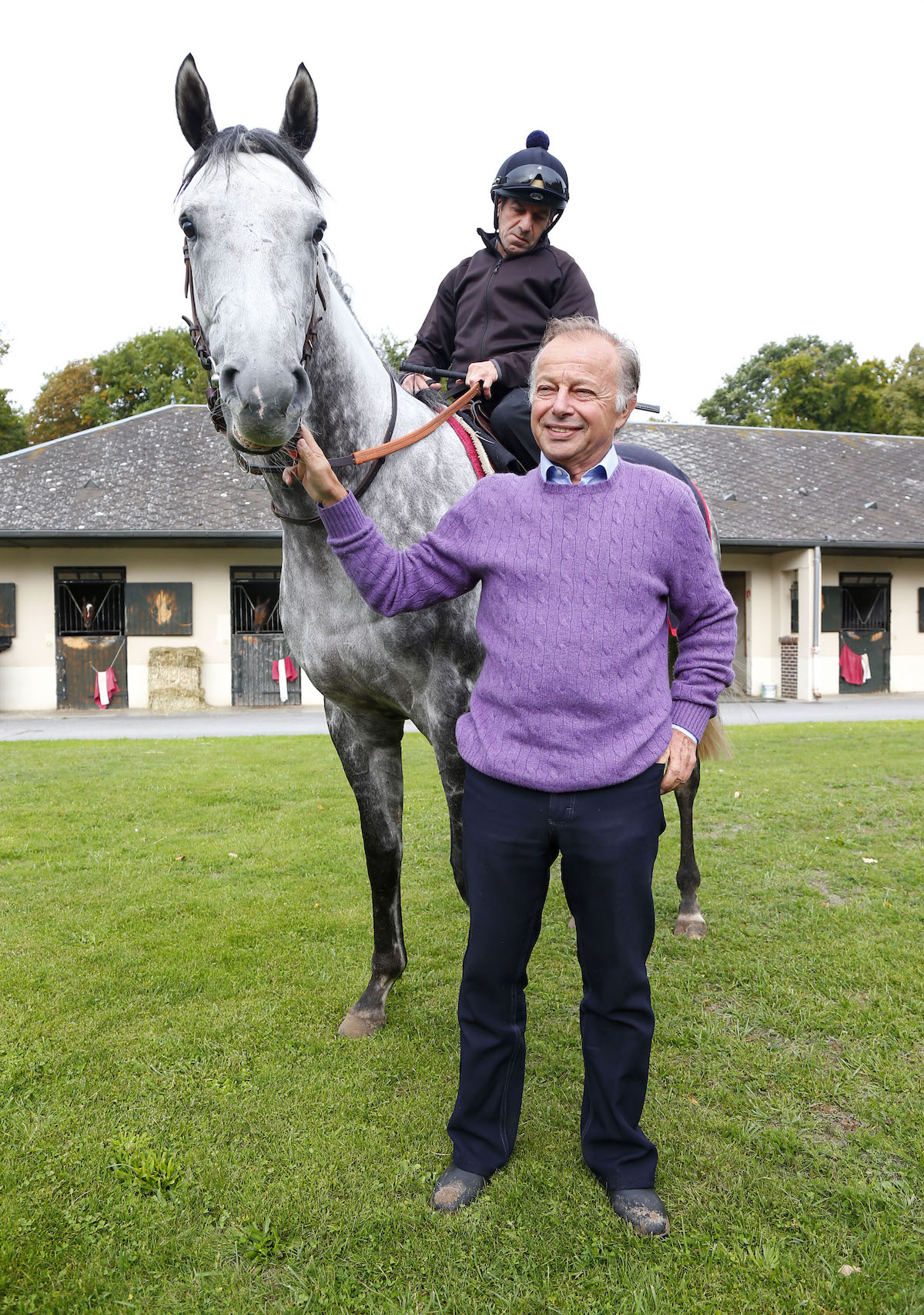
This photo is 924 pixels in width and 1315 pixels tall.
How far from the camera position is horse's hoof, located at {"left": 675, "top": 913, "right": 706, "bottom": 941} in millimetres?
4215

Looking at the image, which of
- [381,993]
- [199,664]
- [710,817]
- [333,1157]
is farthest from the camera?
[199,664]

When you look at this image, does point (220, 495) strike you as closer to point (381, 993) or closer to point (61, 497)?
point (61, 497)

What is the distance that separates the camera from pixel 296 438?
212cm

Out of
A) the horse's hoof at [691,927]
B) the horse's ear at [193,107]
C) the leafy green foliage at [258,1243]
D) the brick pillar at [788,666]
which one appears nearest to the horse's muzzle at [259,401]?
Result: the horse's ear at [193,107]

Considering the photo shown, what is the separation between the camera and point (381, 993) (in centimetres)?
328

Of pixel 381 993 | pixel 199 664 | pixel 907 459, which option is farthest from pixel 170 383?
pixel 381 993

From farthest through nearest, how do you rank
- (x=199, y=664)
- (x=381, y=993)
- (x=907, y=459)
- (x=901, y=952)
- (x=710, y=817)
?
1. (x=907, y=459)
2. (x=199, y=664)
3. (x=710, y=817)
4. (x=901, y=952)
5. (x=381, y=993)

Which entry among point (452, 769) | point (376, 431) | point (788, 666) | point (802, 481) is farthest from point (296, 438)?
point (802, 481)

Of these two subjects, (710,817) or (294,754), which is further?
(294,754)

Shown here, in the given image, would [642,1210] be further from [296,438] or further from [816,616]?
[816,616]

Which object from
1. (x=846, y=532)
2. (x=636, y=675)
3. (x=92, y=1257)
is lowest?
(x=92, y=1257)

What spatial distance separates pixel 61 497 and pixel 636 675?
1699 centimetres

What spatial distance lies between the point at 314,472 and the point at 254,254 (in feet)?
1.69

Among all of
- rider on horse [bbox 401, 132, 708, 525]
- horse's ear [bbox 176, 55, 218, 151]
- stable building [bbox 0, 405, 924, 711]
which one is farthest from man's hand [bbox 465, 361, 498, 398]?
stable building [bbox 0, 405, 924, 711]
